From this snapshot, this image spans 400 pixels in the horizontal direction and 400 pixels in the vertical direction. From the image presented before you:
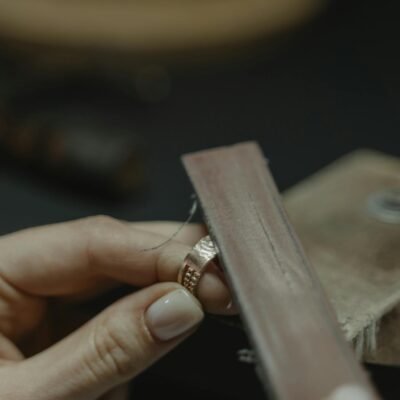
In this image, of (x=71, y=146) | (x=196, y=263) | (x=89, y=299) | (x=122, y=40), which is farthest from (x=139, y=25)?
(x=196, y=263)

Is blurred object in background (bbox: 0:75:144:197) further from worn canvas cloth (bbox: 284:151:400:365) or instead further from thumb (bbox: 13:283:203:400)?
thumb (bbox: 13:283:203:400)

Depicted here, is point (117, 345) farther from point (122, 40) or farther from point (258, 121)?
point (122, 40)

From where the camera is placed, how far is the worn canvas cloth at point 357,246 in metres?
0.64

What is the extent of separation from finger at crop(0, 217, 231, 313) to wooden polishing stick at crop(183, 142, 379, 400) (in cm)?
6

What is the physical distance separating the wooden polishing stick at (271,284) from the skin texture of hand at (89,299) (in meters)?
0.05

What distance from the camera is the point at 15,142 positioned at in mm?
1228

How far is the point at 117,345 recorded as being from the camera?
57 centimetres

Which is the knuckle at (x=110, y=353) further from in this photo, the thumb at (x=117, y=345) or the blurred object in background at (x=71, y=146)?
the blurred object in background at (x=71, y=146)

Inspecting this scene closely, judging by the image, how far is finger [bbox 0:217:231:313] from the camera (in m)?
0.62

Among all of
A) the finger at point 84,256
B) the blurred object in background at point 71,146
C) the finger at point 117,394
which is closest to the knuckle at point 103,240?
the finger at point 84,256

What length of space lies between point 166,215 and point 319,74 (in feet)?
2.14

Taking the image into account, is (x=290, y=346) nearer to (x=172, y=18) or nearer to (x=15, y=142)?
(x=15, y=142)

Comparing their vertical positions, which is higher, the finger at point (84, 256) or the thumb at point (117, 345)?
the finger at point (84, 256)

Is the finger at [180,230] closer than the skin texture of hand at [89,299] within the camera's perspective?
No
